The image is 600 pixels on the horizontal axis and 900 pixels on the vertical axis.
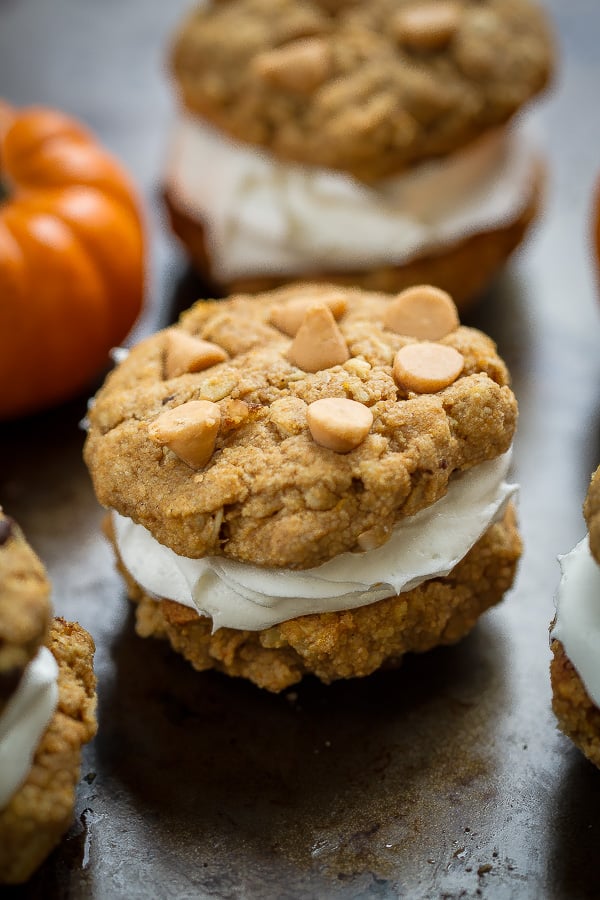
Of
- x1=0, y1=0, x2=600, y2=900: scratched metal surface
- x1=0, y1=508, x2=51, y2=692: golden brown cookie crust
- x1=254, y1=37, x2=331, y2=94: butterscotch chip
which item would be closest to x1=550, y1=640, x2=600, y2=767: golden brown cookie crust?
x1=0, y1=0, x2=600, y2=900: scratched metal surface

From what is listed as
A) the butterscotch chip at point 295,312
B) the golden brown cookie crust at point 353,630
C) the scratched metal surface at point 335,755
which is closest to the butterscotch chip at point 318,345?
the butterscotch chip at point 295,312

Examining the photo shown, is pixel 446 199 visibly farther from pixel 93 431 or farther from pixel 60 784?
pixel 60 784

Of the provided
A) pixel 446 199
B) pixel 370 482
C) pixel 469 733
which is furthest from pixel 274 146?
pixel 469 733

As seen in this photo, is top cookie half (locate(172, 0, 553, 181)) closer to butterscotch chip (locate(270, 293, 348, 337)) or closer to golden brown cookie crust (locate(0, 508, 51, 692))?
butterscotch chip (locate(270, 293, 348, 337))

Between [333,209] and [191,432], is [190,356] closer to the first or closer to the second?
[191,432]

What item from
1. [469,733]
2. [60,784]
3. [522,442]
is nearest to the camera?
[60,784]

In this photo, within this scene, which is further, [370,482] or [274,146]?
[274,146]
